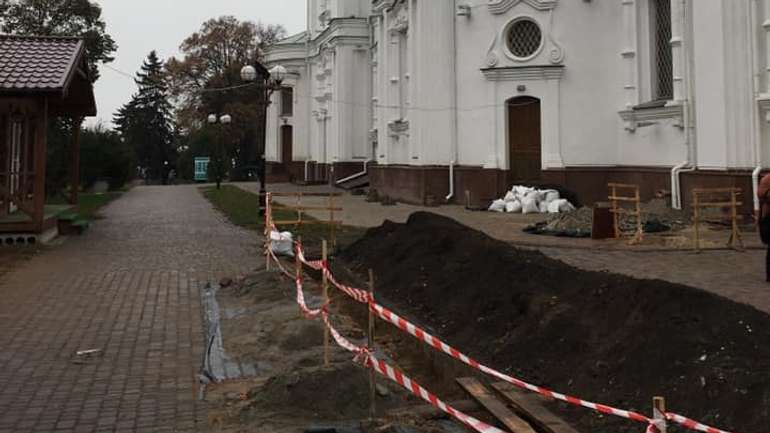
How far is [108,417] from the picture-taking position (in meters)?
5.36

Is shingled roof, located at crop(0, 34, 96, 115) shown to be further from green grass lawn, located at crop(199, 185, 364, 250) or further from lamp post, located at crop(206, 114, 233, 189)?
lamp post, located at crop(206, 114, 233, 189)

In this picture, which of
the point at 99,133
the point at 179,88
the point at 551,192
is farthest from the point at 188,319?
the point at 179,88

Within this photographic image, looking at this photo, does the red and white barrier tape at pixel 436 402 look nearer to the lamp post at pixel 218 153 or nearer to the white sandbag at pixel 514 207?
the white sandbag at pixel 514 207

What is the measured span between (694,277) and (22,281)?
9.77 metres

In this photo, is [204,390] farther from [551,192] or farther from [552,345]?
[551,192]

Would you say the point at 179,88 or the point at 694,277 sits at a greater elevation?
the point at 179,88

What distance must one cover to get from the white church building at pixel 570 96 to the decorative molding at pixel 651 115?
0.05 metres

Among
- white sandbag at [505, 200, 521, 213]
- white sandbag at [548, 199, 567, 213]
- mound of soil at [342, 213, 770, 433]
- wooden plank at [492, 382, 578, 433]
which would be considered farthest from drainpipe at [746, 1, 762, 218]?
wooden plank at [492, 382, 578, 433]

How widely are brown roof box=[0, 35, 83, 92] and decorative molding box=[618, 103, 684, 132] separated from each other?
46.9 ft

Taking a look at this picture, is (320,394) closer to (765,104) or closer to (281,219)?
(765,104)

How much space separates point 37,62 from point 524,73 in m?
14.0

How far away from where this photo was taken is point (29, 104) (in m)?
15.4

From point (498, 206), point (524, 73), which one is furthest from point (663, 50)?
point (498, 206)

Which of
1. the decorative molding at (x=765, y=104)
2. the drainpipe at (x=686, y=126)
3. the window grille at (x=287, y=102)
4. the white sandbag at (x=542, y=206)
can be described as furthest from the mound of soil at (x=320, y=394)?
the window grille at (x=287, y=102)
